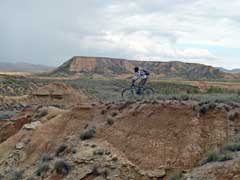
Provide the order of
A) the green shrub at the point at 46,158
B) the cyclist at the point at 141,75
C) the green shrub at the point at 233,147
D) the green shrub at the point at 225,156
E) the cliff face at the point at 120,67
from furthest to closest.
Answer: the cliff face at the point at 120,67 → the cyclist at the point at 141,75 → the green shrub at the point at 46,158 → the green shrub at the point at 233,147 → the green shrub at the point at 225,156

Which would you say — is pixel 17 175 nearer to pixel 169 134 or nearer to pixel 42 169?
pixel 42 169

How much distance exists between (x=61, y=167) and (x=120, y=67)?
135280mm

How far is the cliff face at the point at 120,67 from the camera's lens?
143250mm

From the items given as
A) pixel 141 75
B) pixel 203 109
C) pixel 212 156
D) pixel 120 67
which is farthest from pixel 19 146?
pixel 120 67

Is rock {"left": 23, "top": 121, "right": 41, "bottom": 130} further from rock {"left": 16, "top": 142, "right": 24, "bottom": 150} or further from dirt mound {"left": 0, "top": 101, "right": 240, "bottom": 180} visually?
dirt mound {"left": 0, "top": 101, "right": 240, "bottom": 180}

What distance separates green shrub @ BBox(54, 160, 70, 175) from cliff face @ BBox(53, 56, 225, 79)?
12383cm

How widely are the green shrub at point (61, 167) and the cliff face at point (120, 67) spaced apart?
12383 centimetres

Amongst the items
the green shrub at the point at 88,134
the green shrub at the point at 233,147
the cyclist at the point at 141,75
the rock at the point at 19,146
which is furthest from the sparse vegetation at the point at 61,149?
the green shrub at the point at 233,147

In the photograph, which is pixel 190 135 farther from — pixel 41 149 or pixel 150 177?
pixel 41 149

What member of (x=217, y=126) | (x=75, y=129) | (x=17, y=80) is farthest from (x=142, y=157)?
(x=17, y=80)

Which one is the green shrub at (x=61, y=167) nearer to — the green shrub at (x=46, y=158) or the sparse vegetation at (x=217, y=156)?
the green shrub at (x=46, y=158)

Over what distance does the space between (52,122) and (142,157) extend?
21.5ft

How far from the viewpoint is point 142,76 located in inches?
846

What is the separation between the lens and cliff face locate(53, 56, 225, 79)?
143m
